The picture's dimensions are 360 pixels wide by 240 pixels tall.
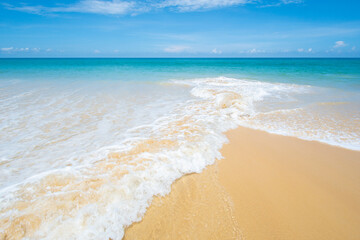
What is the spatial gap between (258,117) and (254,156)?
3418 millimetres

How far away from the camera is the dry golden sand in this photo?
2.61 meters

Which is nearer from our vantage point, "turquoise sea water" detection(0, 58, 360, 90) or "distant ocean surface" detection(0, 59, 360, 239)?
"distant ocean surface" detection(0, 59, 360, 239)

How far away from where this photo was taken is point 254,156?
454 centimetres

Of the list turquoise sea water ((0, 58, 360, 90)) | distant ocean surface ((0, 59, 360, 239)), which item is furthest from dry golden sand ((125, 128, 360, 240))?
turquoise sea water ((0, 58, 360, 90))

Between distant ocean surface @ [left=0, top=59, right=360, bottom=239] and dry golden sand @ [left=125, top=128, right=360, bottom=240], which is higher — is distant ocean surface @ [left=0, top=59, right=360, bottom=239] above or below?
above

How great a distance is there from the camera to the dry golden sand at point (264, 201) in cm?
261

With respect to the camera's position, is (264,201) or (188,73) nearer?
(264,201)

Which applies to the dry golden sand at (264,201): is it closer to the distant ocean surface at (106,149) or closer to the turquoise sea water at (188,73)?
the distant ocean surface at (106,149)

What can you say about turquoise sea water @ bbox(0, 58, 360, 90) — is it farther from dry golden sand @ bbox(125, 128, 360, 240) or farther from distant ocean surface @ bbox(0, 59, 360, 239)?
dry golden sand @ bbox(125, 128, 360, 240)

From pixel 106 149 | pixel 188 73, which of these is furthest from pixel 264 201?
pixel 188 73

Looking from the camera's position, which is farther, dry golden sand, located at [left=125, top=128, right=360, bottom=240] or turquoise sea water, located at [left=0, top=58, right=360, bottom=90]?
turquoise sea water, located at [left=0, top=58, right=360, bottom=90]

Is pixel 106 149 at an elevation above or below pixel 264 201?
above

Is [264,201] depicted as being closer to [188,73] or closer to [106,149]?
[106,149]

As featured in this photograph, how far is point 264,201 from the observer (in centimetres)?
314
